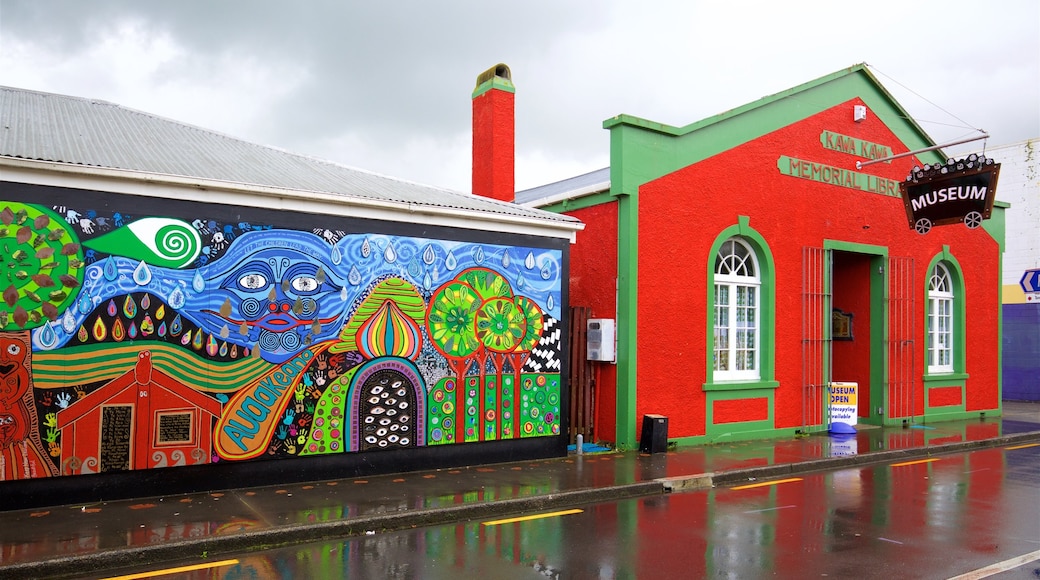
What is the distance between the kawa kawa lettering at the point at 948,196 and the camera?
13164mm

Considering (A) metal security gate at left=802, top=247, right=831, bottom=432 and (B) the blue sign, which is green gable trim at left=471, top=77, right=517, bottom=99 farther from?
(B) the blue sign

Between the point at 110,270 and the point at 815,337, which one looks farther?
the point at 815,337

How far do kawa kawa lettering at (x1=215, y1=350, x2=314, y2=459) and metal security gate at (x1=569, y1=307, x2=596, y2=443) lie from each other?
4.57m

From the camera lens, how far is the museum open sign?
516 inches

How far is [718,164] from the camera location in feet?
41.5

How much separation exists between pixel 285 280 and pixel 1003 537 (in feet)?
25.9

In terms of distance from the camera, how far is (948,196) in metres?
13.5

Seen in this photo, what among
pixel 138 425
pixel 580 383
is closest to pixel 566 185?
pixel 580 383

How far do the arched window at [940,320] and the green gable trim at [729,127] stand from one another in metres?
3.26

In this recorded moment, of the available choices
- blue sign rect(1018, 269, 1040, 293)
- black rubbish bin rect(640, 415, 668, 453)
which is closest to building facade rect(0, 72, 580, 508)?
black rubbish bin rect(640, 415, 668, 453)

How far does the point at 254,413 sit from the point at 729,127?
8.93 meters

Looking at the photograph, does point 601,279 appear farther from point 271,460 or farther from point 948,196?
point 948,196

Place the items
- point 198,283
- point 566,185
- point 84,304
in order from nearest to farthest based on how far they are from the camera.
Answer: point 84,304, point 198,283, point 566,185

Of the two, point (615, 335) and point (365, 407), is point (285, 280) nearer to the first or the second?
point (365, 407)
